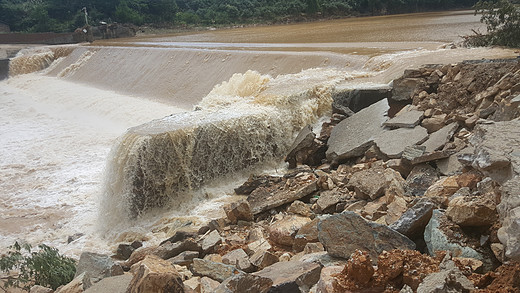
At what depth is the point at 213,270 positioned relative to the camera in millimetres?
3600

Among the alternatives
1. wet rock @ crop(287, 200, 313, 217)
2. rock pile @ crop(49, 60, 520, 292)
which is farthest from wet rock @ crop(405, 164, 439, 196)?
wet rock @ crop(287, 200, 313, 217)

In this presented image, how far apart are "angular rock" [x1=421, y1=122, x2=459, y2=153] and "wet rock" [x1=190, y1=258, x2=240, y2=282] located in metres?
2.93

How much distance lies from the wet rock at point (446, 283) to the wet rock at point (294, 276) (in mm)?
772

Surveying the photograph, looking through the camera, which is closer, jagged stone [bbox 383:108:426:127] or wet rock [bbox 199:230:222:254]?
wet rock [bbox 199:230:222:254]

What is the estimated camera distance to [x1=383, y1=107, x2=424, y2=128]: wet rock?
6113 mm

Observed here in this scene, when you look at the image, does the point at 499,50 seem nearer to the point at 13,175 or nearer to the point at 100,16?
the point at 13,175

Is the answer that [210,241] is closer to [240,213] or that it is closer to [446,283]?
[240,213]

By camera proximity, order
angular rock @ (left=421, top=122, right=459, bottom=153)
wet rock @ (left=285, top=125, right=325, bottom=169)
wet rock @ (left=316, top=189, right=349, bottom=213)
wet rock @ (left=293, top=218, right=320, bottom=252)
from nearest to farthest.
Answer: wet rock @ (left=293, top=218, right=320, bottom=252) → wet rock @ (left=316, top=189, right=349, bottom=213) → angular rock @ (left=421, top=122, right=459, bottom=153) → wet rock @ (left=285, top=125, right=325, bottom=169)

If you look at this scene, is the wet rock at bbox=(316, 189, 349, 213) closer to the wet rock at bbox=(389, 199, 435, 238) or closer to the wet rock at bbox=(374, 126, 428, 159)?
the wet rock at bbox=(374, 126, 428, 159)

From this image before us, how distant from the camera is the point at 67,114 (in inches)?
533

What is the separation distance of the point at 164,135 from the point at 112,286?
377 cm

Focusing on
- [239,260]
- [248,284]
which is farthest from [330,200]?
[248,284]

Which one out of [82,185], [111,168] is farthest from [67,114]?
[111,168]

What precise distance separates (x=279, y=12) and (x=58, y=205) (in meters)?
32.4
